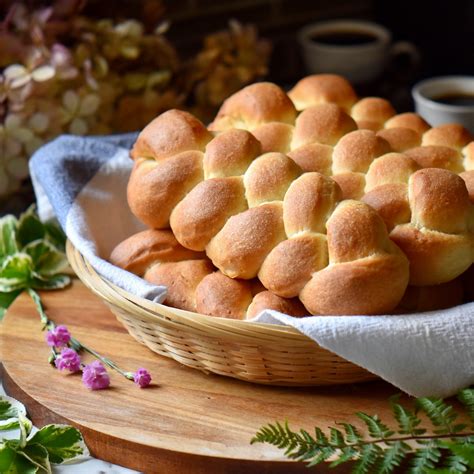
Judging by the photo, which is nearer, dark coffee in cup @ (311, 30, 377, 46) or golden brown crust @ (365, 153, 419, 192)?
golden brown crust @ (365, 153, 419, 192)

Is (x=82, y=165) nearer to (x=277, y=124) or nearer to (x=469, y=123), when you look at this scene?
(x=277, y=124)

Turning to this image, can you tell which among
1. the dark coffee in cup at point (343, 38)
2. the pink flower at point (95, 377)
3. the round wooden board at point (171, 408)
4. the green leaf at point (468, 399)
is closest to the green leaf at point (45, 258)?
the round wooden board at point (171, 408)

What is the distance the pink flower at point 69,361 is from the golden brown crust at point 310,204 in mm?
286

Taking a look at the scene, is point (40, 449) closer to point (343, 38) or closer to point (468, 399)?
point (468, 399)

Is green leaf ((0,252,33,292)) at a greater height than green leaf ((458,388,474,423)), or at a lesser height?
greater

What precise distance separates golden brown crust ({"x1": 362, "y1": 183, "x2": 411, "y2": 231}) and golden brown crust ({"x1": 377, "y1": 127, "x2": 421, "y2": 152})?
0.13 meters

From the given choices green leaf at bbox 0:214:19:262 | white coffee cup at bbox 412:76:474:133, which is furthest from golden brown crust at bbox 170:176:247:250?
white coffee cup at bbox 412:76:474:133

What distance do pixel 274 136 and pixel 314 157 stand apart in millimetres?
70

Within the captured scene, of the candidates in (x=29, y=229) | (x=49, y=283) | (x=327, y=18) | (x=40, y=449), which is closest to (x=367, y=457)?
(x=40, y=449)

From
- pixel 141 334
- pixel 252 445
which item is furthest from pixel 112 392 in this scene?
pixel 252 445

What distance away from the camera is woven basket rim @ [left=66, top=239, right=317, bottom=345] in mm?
897

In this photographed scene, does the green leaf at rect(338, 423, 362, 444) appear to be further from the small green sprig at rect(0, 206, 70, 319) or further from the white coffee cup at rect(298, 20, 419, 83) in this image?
the white coffee cup at rect(298, 20, 419, 83)

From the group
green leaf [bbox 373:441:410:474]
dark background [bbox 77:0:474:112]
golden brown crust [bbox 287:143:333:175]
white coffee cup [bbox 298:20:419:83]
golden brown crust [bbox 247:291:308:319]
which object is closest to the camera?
green leaf [bbox 373:441:410:474]

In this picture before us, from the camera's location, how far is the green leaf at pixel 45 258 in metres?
1.22
